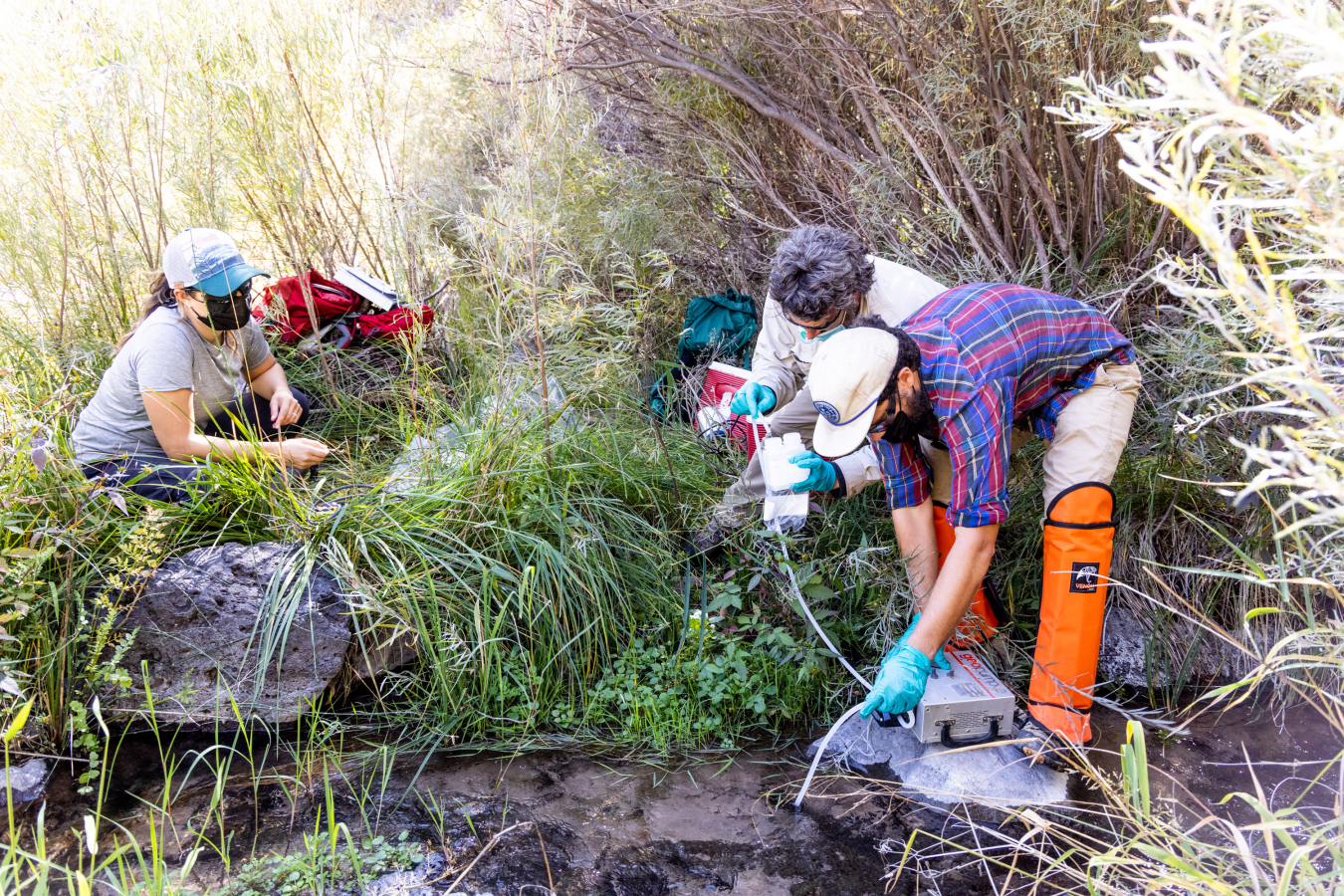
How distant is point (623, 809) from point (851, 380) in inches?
55.8

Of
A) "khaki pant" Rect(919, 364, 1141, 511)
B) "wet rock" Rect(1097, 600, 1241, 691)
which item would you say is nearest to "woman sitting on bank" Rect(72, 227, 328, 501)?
"khaki pant" Rect(919, 364, 1141, 511)

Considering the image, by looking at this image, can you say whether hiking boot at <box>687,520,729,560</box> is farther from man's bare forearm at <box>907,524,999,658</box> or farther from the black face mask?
the black face mask

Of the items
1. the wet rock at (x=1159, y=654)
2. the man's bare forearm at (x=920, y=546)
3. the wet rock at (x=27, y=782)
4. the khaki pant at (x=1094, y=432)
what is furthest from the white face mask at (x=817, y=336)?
the wet rock at (x=27, y=782)

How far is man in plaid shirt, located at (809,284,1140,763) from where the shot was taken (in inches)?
88.2

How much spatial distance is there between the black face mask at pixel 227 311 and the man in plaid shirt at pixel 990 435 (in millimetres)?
2162

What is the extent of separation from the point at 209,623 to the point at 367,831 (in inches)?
36.3

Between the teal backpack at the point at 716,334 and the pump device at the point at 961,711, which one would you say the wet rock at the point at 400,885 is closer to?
A: the pump device at the point at 961,711

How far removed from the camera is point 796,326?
118 inches

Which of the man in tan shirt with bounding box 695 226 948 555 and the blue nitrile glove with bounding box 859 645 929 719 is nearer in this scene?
the blue nitrile glove with bounding box 859 645 929 719

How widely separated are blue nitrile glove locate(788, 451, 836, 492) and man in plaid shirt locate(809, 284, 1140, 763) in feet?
0.75

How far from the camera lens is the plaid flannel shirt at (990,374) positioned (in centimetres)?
224

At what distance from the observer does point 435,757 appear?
2.63 meters

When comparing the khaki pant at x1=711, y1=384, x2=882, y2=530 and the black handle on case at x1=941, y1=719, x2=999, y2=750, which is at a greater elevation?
the khaki pant at x1=711, y1=384, x2=882, y2=530

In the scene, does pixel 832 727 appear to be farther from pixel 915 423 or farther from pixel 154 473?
pixel 154 473
